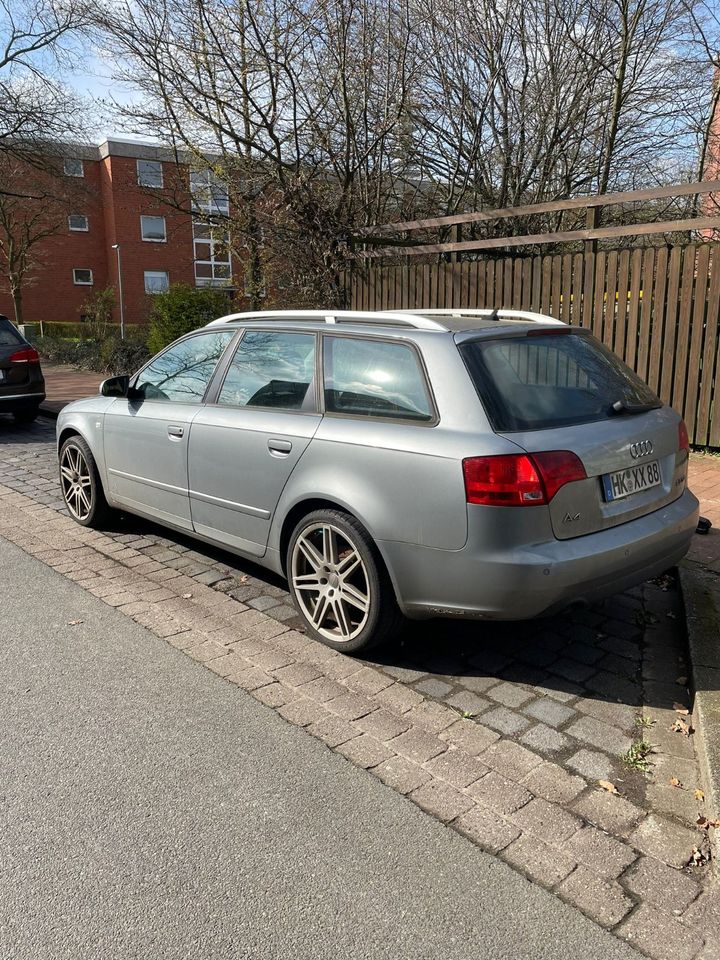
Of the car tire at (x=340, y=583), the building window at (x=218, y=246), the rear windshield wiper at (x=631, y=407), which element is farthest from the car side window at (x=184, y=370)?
the building window at (x=218, y=246)

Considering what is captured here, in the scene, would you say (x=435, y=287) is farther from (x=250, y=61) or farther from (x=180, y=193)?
(x=180, y=193)

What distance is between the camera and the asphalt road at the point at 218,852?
2115 mm

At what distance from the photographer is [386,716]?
327 cm

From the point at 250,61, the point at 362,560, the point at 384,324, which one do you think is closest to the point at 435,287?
the point at 250,61

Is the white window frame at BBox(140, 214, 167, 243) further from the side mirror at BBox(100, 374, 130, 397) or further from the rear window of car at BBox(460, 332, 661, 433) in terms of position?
the rear window of car at BBox(460, 332, 661, 433)

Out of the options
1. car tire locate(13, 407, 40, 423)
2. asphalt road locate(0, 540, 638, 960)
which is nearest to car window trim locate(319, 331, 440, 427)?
asphalt road locate(0, 540, 638, 960)

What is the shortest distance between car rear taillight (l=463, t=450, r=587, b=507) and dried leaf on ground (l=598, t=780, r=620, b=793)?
106 cm

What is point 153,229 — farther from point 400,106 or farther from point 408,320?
point 408,320

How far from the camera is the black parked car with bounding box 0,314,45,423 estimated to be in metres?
10.8

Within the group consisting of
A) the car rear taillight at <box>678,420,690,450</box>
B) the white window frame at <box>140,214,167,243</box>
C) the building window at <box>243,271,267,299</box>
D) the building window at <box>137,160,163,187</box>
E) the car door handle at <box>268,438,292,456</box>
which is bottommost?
the car door handle at <box>268,438,292,456</box>

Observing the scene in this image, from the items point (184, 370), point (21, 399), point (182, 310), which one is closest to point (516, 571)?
point (184, 370)

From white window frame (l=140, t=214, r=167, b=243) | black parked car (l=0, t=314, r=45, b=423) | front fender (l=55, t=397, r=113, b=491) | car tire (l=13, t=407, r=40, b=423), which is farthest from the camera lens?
white window frame (l=140, t=214, r=167, b=243)

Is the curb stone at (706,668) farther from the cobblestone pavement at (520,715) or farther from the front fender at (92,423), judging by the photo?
the front fender at (92,423)

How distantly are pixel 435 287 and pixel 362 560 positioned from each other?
6889mm
